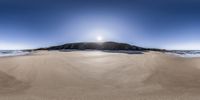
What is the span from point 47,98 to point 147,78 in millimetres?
2347

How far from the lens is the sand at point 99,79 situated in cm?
271

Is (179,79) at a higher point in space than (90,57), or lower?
lower

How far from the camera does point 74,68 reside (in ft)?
14.7

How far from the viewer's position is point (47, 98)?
251 centimetres

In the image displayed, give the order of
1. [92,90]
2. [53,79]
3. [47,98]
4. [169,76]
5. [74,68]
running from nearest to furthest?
[47,98], [92,90], [53,79], [169,76], [74,68]

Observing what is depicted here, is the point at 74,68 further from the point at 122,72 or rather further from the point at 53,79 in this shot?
the point at 122,72

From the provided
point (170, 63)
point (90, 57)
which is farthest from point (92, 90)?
point (170, 63)

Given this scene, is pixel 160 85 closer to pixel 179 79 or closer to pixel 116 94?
pixel 179 79

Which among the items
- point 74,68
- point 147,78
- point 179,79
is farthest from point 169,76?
point 74,68

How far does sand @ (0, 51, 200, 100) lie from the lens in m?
2.71

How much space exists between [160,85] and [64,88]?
187 centimetres

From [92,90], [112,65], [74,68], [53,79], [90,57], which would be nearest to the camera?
[92,90]

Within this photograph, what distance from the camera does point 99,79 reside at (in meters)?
3.86

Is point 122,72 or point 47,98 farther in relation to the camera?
point 122,72
